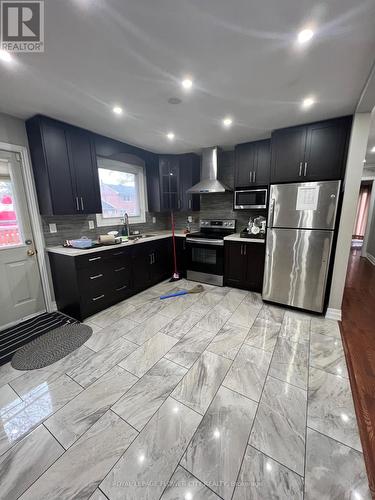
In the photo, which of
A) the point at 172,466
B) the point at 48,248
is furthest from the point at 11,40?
the point at 172,466

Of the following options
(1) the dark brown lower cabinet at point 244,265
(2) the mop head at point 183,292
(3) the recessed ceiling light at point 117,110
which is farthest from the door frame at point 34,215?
(1) the dark brown lower cabinet at point 244,265

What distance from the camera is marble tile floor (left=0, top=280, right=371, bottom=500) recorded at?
1.05 meters

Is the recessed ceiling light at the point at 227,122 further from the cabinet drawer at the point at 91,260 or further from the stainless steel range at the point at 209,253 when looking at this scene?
the cabinet drawer at the point at 91,260

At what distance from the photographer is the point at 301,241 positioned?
258 cm

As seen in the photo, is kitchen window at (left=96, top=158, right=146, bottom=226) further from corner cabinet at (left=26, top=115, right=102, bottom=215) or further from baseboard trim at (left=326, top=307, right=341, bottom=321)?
baseboard trim at (left=326, top=307, right=341, bottom=321)

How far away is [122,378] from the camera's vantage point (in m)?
1.72

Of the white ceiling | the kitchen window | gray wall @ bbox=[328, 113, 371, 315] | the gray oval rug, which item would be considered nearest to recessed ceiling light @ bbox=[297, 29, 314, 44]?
the white ceiling

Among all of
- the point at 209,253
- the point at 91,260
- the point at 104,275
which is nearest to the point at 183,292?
the point at 209,253

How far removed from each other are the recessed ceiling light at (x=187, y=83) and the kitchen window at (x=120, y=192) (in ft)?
6.69

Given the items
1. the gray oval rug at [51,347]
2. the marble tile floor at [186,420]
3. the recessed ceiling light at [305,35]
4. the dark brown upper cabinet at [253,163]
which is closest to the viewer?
the marble tile floor at [186,420]

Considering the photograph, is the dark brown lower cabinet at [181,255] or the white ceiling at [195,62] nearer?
the white ceiling at [195,62]

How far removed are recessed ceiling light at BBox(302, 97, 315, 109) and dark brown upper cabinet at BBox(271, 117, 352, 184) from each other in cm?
47

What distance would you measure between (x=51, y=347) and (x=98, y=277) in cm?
90

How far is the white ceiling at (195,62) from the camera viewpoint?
1.10 metres
